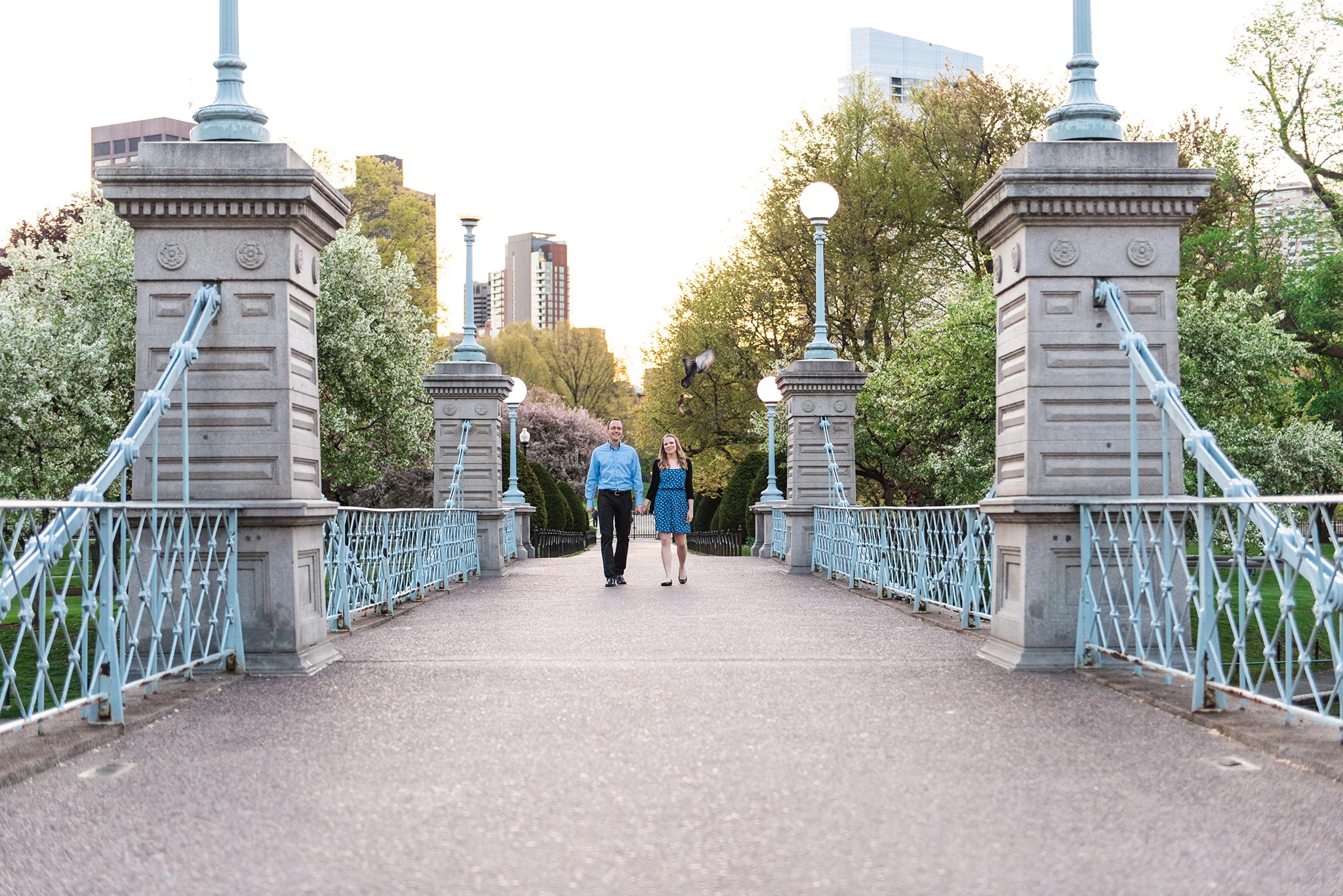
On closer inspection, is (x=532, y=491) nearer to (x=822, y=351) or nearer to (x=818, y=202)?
(x=822, y=351)

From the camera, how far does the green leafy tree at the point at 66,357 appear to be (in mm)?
17797

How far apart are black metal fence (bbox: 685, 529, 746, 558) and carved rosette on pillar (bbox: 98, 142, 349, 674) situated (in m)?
22.2

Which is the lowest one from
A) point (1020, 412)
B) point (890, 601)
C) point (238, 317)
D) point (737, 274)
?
point (890, 601)

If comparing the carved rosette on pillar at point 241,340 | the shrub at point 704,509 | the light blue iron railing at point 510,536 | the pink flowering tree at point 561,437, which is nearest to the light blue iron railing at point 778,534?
the light blue iron railing at point 510,536

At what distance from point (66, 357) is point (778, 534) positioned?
37.9ft

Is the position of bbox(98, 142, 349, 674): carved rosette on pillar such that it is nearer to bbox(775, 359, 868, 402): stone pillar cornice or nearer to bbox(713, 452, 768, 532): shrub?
bbox(775, 359, 868, 402): stone pillar cornice

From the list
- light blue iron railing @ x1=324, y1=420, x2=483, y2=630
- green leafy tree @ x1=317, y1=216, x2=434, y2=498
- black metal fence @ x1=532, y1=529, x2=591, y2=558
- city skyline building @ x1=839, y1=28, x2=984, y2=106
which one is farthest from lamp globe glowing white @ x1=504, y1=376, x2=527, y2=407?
city skyline building @ x1=839, y1=28, x2=984, y2=106

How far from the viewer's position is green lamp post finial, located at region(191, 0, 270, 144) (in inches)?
289

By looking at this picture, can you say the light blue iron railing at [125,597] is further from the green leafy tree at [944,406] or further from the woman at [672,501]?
the green leafy tree at [944,406]

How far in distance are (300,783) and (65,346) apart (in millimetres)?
16852

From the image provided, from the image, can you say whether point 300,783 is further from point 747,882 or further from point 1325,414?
point 1325,414

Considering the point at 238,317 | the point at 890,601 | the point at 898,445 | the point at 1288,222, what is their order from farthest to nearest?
the point at 1288,222 < the point at 898,445 < the point at 890,601 < the point at 238,317

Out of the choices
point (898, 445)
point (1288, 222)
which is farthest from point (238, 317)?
point (1288, 222)

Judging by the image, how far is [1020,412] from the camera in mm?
7379
